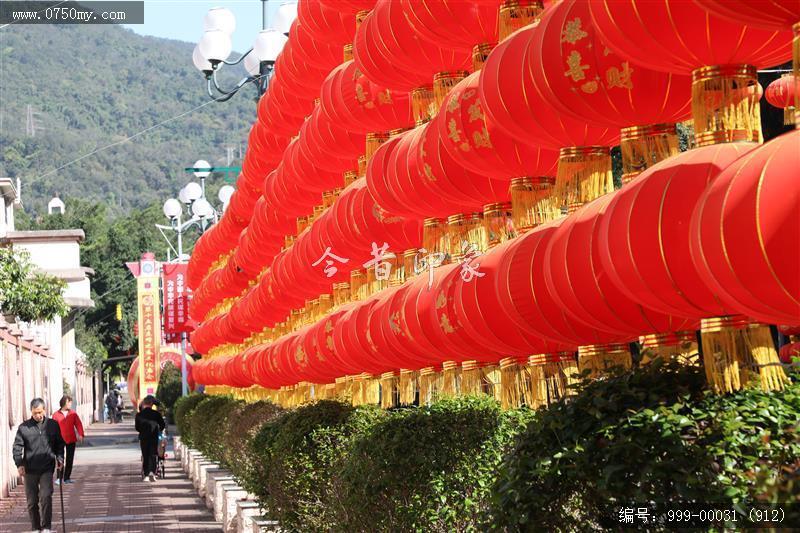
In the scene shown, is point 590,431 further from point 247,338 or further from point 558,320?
point 247,338

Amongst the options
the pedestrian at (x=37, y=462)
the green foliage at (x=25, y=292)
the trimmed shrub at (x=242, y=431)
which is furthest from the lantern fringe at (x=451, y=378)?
the green foliage at (x=25, y=292)

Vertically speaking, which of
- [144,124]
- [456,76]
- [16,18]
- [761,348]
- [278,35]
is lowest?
[761,348]

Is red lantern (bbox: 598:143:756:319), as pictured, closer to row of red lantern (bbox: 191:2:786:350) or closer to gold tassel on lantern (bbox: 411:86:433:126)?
row of red lantern (bbox: 191:2:786:350)

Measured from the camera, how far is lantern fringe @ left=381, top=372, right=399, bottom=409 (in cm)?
1113

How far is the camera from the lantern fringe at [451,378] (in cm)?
906

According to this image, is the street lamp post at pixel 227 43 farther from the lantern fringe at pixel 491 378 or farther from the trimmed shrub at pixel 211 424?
the lantern fringe at pixel 491 378


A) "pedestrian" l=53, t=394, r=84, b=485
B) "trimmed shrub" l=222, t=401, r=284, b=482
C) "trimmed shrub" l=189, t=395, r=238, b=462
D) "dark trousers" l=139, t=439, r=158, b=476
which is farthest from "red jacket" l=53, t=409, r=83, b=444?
"trimmed shrub" l=222, t=401, r=284, b=482

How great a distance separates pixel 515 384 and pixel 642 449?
134 inches

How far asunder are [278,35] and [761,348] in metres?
13.1

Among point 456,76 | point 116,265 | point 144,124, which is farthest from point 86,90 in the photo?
point 456,76

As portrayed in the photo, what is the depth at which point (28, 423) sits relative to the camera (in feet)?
44.9

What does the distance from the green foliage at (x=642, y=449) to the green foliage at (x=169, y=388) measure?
144 ft

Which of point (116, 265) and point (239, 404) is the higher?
point (116, 265)

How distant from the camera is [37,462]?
45.2 feet
